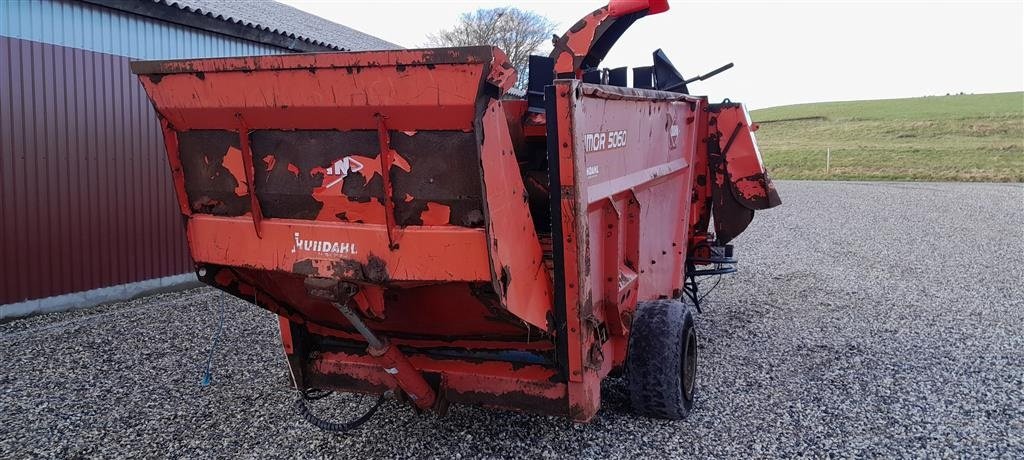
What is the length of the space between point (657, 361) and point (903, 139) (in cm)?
4112

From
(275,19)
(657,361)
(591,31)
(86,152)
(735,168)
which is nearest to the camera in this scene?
(657,361)

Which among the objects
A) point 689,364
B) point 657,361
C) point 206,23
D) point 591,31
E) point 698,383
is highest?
point 206,23

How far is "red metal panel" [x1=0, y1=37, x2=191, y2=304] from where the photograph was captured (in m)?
7.02

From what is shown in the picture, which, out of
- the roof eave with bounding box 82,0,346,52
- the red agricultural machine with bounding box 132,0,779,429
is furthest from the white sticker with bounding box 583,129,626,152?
the roof eave with bounding box 82,0,346,52

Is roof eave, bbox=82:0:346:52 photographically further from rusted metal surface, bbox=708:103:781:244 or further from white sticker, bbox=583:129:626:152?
white sticker, bbox=583:129:626:152

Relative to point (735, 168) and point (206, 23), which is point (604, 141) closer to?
point (735, 168)

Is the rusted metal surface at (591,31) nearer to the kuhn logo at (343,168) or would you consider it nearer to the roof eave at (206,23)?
the kuhn logo at (343,168)

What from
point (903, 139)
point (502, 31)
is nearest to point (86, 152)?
point (502, 31)

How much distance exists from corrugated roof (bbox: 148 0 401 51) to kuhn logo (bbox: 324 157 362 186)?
6.00 meters

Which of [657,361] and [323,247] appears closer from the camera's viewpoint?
[323,247]

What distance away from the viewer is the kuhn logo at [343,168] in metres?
3.17

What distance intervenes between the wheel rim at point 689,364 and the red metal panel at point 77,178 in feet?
19.8

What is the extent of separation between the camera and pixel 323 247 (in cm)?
325

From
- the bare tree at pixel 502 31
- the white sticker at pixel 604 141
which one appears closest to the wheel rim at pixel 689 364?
the white sticker at pixel 604 141
